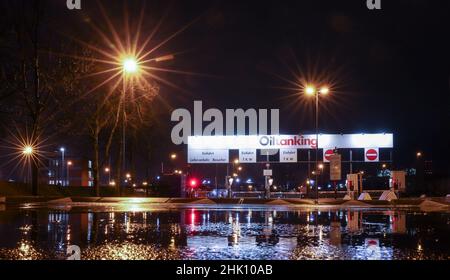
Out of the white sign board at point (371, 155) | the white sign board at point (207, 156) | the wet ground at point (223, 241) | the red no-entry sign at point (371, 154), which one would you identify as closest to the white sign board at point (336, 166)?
the white sign board at point (371, 155)

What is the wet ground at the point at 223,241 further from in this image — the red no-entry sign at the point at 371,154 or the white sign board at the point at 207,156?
the white sign board at the point at 207,156

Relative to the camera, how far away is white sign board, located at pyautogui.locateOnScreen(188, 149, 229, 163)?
177 feet

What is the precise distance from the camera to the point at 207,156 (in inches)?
2141

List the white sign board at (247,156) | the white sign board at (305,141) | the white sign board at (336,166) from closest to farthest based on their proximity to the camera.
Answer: the white sign board at (336,166) < the white sign board at (305,141) < the white sign board at (247,156)

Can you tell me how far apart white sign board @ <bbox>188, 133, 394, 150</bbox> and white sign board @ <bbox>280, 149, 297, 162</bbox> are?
441mm

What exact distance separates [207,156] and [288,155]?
8.44 m

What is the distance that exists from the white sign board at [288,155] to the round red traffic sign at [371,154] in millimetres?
7226

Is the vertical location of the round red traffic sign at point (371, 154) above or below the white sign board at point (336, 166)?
above

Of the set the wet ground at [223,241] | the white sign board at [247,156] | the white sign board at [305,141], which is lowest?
the wet ground at [223,241]

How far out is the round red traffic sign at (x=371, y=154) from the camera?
5181 cm

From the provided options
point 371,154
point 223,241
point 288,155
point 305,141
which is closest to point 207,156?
point 288,155

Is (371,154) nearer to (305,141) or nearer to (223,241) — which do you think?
(305,141)
